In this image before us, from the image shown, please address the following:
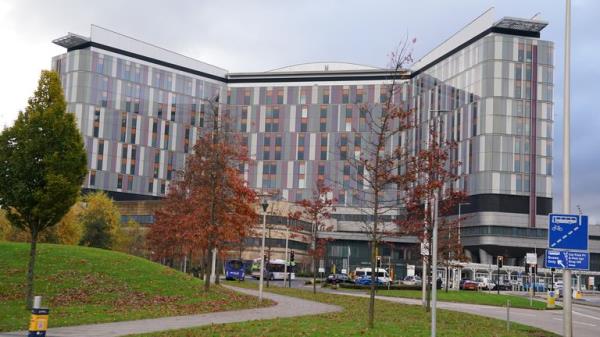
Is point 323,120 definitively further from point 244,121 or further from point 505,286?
point 505,286

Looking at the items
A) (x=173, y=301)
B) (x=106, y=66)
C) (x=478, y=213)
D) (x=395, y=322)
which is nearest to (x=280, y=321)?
(x=395, y=322)

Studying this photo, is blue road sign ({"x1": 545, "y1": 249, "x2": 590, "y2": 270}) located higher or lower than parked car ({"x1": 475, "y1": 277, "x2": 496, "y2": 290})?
higher

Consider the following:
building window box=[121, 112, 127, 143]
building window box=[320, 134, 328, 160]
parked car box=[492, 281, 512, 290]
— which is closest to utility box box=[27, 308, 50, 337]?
parked car box=[492, 281, 512, 290]

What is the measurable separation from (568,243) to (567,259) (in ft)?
1.11

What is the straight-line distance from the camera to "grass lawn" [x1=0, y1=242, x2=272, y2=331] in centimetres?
2292

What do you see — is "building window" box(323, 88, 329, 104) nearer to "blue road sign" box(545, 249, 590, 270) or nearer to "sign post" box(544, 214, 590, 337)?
"sign post" box(544, 214, 590, 337)

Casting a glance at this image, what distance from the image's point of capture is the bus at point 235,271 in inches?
2872

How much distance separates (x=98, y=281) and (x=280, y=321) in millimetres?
10426

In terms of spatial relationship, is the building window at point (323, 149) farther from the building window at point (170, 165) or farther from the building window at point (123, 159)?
the building window at point (123, 159)

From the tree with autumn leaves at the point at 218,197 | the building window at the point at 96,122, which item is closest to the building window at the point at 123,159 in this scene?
the building window at the point at 96,122

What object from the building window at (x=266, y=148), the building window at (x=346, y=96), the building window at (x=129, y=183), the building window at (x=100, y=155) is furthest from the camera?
the building window at (x=266, y=148)

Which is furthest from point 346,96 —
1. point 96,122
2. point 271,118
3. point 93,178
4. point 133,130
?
point 93,178

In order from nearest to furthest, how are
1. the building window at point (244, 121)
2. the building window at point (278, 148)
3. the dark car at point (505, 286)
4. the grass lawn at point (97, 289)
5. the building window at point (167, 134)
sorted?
the grass lawn at point (97, 289) → the dark car at point (505, 286) → the building window at point (167, 134) → the building window at point (278, 148) → the building window at point (244, 121)

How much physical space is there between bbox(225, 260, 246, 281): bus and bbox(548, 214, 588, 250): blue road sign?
199ft
